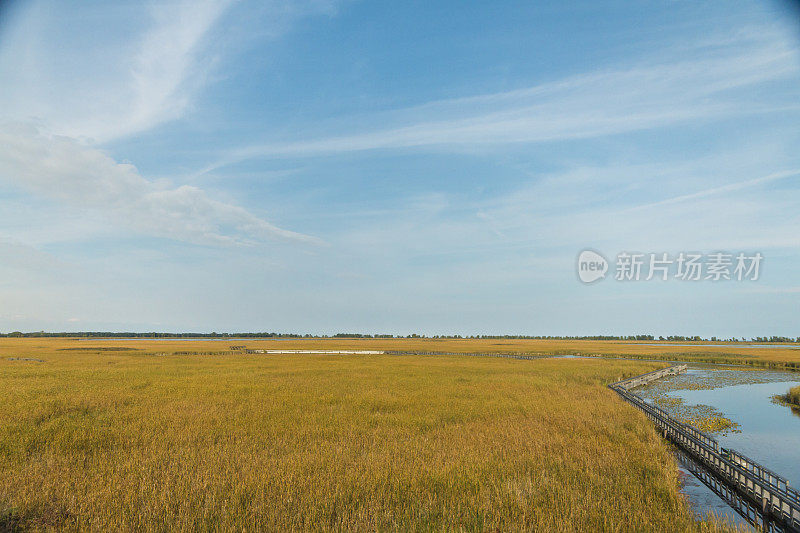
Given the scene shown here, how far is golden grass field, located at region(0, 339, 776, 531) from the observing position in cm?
907

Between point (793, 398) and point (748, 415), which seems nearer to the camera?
point (748, 415)

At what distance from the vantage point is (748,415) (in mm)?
26266

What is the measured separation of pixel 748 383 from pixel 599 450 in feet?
131

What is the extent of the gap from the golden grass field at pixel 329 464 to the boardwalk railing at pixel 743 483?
4.86 feet

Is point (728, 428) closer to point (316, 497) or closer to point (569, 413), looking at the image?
point (569, 413)

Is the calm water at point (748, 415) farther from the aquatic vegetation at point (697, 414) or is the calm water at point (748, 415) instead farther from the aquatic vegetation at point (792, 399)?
the aquatic vegetation at point (792, 399)

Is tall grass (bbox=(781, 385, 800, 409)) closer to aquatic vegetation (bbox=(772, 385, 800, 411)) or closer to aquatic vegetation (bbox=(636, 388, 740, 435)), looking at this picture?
aquatic vegetation (bbox=(772, 385, 800, 411))

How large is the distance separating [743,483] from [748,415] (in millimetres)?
18290

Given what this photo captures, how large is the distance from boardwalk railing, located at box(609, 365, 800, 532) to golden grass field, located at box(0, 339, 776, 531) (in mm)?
1481

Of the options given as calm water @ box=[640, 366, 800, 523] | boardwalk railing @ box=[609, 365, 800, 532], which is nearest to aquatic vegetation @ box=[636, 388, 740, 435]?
calm water @ box=[640, 366, 800, 523]

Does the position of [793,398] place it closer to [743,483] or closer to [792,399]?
[792,399]

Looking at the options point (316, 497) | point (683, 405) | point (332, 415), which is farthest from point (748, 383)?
point (316, 497)

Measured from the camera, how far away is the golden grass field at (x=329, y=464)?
357 inches

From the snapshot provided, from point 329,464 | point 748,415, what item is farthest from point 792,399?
point 329,464
